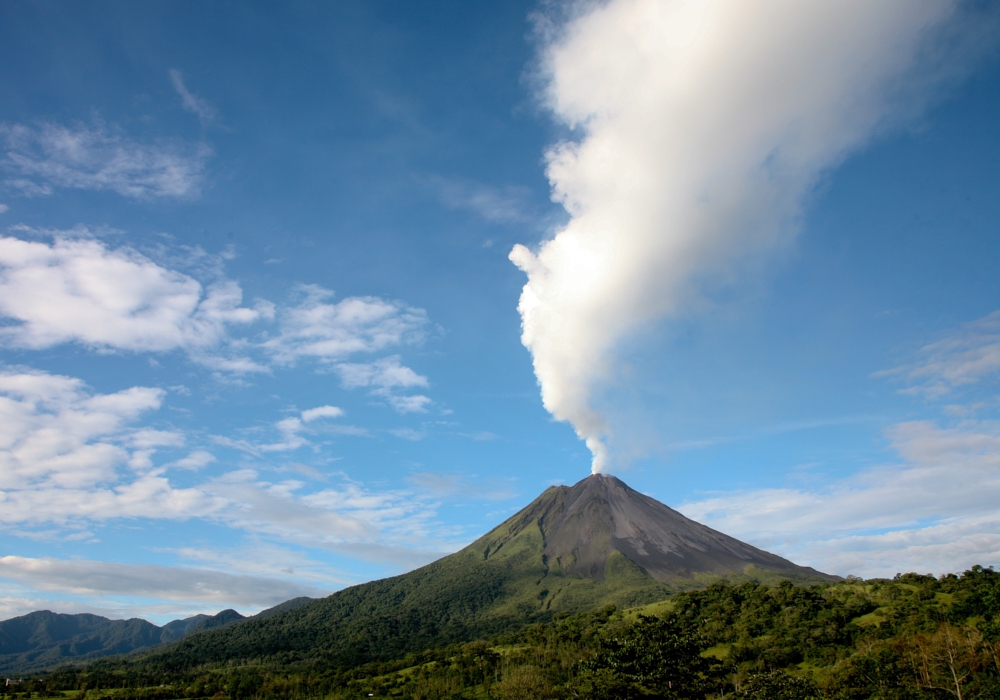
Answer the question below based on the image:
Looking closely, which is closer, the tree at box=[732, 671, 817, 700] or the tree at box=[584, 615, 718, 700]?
the tree at box=[584, 615, 718, 700]

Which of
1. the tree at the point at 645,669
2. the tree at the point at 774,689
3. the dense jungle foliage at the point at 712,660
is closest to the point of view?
the tree at the point at 645,669

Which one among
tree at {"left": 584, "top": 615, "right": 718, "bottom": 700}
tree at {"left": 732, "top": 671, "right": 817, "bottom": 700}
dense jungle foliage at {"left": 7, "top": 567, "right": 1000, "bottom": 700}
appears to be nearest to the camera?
tree at {"left": 584, "top": 615, "right": 718, "bottom": 700}

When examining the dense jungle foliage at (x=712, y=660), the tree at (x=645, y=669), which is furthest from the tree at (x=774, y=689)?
the tree at (x=645, y=669)

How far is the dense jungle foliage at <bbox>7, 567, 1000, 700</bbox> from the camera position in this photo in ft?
188

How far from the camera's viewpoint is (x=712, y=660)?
76.6 m

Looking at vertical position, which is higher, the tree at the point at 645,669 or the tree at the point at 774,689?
the tree at the point at 645,669

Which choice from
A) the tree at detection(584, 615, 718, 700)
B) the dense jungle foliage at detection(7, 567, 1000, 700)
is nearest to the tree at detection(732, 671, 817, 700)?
the dense jungle foliage at detection(7, 567, 1000, 700)

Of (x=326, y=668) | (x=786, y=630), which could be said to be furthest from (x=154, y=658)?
(x=786, y=630)

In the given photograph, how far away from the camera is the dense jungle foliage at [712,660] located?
57.2 meters

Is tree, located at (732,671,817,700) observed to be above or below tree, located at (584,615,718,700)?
below

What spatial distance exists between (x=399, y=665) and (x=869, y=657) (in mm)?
91997

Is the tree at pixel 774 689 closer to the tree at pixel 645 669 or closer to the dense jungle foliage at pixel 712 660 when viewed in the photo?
the dense jungle foliage at pixel 712 660

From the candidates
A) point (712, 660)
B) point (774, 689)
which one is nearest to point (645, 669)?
point (774, 689)

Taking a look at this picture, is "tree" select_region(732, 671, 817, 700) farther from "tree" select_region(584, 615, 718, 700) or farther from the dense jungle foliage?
"tree" select_region(584, 615, 718, 700)
